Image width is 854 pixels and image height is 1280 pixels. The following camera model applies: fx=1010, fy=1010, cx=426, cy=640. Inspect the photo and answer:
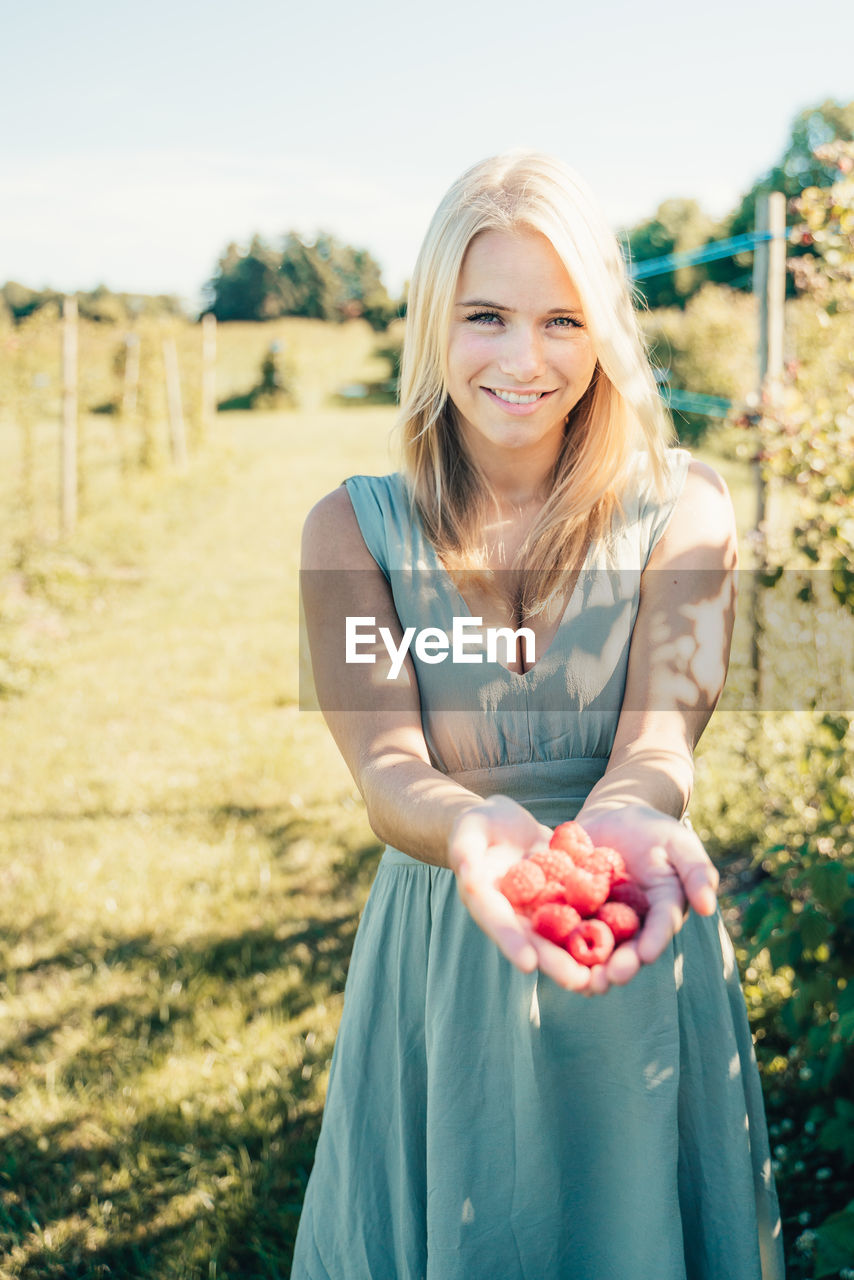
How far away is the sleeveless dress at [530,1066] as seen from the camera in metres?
1.45

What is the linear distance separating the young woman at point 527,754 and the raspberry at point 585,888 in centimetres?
12

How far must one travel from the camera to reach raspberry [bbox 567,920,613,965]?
1.15 meters

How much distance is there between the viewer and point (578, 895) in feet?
3.96

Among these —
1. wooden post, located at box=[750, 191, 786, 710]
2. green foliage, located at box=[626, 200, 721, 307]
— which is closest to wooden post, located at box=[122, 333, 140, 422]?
wooden post, located at box=[750, 191, 786, 710]

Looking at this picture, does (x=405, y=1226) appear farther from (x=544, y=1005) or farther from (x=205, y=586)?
(x=205, y=586)

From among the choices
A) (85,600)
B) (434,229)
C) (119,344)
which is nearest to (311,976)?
(434,229)

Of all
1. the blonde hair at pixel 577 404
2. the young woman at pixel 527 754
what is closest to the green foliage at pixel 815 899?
the young woman at pixel 527 754

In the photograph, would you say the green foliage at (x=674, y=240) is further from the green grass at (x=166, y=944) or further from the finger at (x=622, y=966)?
the finger at (x=622, y=966)

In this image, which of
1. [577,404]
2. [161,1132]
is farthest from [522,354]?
[161,1132]

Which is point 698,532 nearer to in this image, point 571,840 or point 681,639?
point 681,639

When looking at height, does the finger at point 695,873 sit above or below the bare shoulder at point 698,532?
below

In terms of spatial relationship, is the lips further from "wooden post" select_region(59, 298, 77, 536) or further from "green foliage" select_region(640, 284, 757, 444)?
"green foliage" select_region(640, 284, 757, 444)

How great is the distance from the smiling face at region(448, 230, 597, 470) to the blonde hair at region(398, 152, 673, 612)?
23mm

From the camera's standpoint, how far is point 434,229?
1554mm
